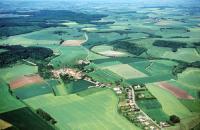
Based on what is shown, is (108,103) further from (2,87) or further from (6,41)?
(6,41)

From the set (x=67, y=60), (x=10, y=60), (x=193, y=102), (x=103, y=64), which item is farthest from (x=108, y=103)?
(x=10, y=60)

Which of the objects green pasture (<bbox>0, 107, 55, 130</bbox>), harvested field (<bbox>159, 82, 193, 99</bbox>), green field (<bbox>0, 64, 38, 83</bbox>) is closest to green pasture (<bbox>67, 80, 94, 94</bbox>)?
green pasture (<bbox>0, 107, 55, 130</bbox>)

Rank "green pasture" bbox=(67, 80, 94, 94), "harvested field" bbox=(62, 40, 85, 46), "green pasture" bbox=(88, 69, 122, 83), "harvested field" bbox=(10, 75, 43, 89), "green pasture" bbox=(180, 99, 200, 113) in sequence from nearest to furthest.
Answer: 1. "green pasture" bbox=(180, 99, 200, 113)
2. "green pasture" bbox=(67, 80, 94, 94)
3. "harvested field" bbox=(10, 75, 43, 89)
4. "green pasture" bbox=(88, 69, 122, 83)
5. "harvested field" bbox=(62, 40, 85, 46)

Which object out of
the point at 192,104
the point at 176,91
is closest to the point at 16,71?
→ the point at 176,91

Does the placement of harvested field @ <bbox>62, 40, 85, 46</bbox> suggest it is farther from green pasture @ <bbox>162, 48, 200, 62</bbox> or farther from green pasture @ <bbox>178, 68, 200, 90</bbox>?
green pasture @ <bbox>178, 68, 200, 90</bbox>

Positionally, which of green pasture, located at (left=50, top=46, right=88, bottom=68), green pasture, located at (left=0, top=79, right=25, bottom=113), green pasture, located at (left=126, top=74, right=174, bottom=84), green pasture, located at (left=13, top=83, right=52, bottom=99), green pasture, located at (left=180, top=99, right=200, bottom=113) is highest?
green pasture, located at (left=0, top=79, right=25, bottom=113)

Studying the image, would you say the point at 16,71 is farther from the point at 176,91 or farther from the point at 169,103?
the point at 169,103

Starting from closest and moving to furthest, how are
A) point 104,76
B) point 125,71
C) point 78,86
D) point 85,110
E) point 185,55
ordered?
1. point 85,110
2. point 78,86
3. point 104,76
4. point 125,71
5. point 185,55

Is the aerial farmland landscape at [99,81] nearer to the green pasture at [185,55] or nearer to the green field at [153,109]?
the green field at [153,109]
